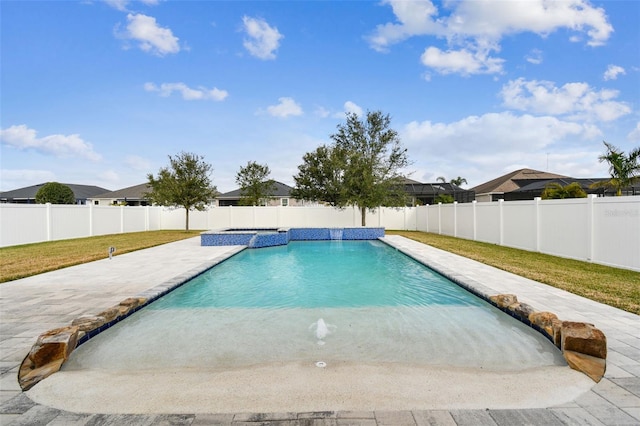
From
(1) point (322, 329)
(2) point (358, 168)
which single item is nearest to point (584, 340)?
(1) point (322, 329)

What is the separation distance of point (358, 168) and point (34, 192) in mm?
37004

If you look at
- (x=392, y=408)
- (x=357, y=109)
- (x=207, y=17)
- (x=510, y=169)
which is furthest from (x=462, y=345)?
(x=510, y=169)

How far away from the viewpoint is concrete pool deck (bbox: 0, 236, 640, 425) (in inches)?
86.2

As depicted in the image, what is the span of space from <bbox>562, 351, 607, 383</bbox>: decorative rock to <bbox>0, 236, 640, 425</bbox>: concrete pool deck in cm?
7

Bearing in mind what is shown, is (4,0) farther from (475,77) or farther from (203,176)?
(475,77)

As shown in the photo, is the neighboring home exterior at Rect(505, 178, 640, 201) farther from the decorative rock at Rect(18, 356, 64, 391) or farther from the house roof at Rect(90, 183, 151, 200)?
the house roof at Rect(90, 183, 151, 200)

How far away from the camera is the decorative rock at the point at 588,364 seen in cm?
277

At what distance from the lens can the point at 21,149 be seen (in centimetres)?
1789

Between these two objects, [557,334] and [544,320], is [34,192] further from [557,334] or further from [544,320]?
[557,334]

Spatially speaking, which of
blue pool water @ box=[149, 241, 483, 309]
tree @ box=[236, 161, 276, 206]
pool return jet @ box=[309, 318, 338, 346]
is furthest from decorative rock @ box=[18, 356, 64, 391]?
tree @ box=[236, 161, 276, 206]

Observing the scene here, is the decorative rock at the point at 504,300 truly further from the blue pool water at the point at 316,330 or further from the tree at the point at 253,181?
the tree at the point at 253,181

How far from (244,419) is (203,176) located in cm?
2050

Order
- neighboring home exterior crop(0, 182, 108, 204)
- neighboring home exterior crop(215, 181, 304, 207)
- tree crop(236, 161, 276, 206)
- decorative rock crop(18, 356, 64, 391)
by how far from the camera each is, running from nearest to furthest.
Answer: decorative rock crop(18, 356, 64, 391)
tree crop(236, 161, 276, 206)
neighboring home exterior crop(215, 181, 304, 207)
neighboring home exterior crop(0, 182, 108, 204)

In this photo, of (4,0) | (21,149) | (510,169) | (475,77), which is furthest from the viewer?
(510,169)
